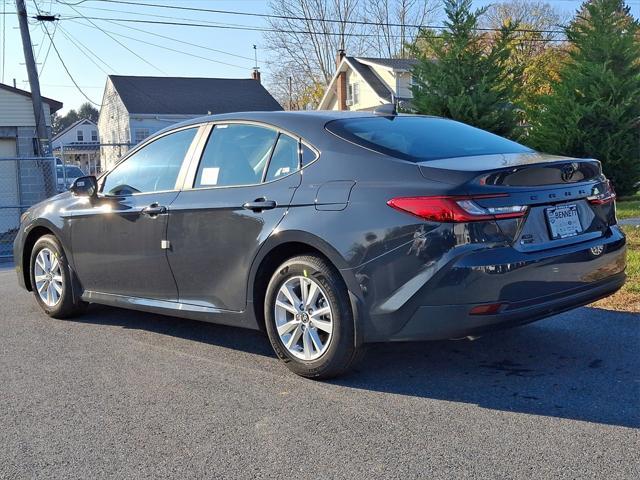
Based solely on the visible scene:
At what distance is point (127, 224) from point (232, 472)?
110 inches

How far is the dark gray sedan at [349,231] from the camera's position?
12.8 ft

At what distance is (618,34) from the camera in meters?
15.0

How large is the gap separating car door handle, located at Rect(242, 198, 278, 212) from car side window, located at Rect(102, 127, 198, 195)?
0.92 metres

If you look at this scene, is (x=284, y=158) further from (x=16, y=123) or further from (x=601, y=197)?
(x=16, y=123)

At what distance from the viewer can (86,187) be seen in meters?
5.93

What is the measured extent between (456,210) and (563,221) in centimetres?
78

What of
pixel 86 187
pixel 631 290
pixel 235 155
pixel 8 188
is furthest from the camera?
pixel 8 188

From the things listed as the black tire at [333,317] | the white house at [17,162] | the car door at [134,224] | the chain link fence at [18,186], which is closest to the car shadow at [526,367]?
the black tire at [333,317]

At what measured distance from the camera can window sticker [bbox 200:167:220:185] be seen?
16.7 ft

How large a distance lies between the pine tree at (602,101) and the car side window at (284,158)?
11.2 metres

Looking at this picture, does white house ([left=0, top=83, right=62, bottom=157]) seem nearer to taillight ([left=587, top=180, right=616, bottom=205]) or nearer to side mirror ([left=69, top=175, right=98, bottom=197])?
side mirror ([left=69, top=175, right=98, bottom=197])

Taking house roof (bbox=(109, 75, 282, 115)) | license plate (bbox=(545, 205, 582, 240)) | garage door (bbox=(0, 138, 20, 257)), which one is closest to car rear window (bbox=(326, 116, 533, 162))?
license plate (bbox=(545, 205, 582, 240))

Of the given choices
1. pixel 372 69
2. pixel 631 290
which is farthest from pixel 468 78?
pixel 372 69

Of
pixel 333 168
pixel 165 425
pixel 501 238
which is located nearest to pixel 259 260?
pixel 333 168
